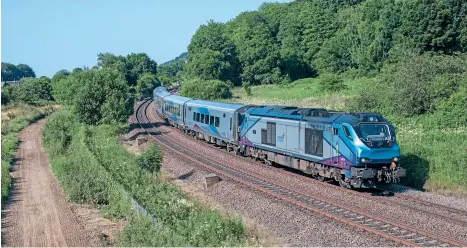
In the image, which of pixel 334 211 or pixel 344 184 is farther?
pixel 344 184

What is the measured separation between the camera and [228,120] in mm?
31625

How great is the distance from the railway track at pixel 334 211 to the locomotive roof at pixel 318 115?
2987 mm

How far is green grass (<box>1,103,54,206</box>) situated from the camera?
27853 millimetres

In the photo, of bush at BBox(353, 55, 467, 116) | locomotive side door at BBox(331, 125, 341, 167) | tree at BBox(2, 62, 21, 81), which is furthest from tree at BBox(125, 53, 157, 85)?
locomotive side door at BBox(331, 125, 341, 167)

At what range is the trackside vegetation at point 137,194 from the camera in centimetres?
1402

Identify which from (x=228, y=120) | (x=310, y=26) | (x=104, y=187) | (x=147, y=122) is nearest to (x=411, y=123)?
(x=228, y=120)

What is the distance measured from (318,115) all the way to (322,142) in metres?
1.29

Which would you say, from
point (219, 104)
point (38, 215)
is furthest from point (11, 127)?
point (38, 215)

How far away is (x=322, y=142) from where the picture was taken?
21.1 meters

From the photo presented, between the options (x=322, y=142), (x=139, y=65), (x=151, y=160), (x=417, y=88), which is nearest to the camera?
(x=322, y=142)

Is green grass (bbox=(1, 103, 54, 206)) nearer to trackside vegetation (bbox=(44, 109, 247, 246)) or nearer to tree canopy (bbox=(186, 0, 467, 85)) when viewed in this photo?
trackside vegetation (bbox=(44, 109, 247, 246))

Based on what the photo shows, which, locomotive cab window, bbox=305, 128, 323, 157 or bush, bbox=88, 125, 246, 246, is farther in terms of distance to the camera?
locomotive cab window, bbox=305, 128, 323, 157

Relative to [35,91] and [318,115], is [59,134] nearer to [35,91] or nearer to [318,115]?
[318,115]

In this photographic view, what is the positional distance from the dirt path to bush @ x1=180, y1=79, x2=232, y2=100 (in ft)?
109
